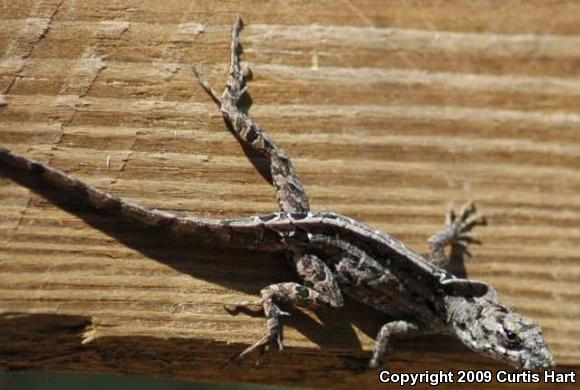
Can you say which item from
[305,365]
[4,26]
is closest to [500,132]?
[305,365]

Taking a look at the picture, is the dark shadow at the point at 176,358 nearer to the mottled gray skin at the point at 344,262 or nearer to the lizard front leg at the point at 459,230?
the mottled gray skin at the point at 344,262

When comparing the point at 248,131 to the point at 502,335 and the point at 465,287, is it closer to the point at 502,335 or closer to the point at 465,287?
the point at 465,287

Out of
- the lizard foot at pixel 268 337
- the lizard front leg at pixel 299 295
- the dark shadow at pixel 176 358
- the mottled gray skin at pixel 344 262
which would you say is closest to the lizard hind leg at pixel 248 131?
the mottled gray skin at pixel 344 262

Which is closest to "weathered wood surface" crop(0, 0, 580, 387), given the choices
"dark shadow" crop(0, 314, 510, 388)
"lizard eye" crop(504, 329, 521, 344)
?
"dark shadow" crop(0, 314, 510, 388)

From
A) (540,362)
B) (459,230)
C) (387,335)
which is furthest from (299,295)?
(540,362)

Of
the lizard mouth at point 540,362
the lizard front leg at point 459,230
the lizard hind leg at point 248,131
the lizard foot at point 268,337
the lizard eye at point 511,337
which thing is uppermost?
the lizard hind leg at point 248,131

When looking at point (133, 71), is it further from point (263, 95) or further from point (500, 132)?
point (500, 132)
